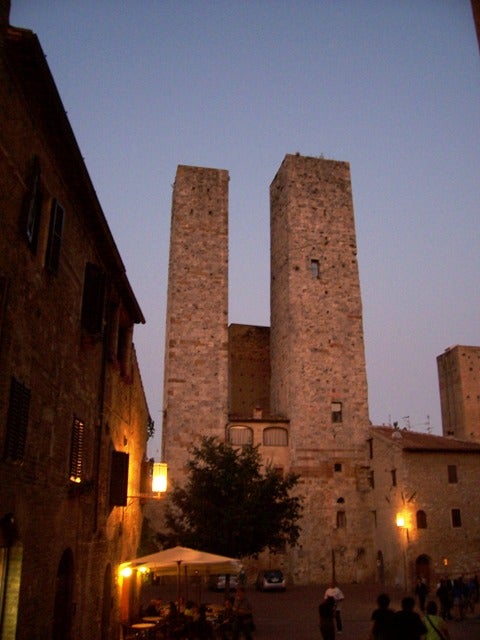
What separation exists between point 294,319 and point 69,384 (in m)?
25.6

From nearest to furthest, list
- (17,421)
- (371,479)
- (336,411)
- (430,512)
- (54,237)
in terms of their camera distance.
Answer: (17,421)
(54,237)
(430,512)
(371,479)
(336,411)

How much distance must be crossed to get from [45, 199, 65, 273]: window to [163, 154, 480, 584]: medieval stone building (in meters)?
23.4

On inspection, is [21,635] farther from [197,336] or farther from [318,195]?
[318,195]

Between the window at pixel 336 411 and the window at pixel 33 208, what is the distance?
90.1 ft

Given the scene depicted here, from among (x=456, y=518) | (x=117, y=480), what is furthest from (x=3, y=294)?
(x=456, y=518)

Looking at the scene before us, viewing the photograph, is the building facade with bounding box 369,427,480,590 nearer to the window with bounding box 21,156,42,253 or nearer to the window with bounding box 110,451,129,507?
the window with bounding box 110,451,129,507

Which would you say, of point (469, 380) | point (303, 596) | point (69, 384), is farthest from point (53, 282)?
point (469, 380)

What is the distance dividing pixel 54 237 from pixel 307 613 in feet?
55.6

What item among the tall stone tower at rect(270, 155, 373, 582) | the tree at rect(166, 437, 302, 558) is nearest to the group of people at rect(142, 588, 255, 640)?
the tree at rect(166, 437, 302, 558)

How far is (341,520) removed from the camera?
32.0 m

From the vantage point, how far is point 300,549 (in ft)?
101

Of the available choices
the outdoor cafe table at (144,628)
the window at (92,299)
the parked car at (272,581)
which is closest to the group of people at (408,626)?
the window at (92,299)

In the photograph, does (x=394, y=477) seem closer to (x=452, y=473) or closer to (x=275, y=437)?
(x=452, y=473)

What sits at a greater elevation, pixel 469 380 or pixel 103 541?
pixel 469 380
